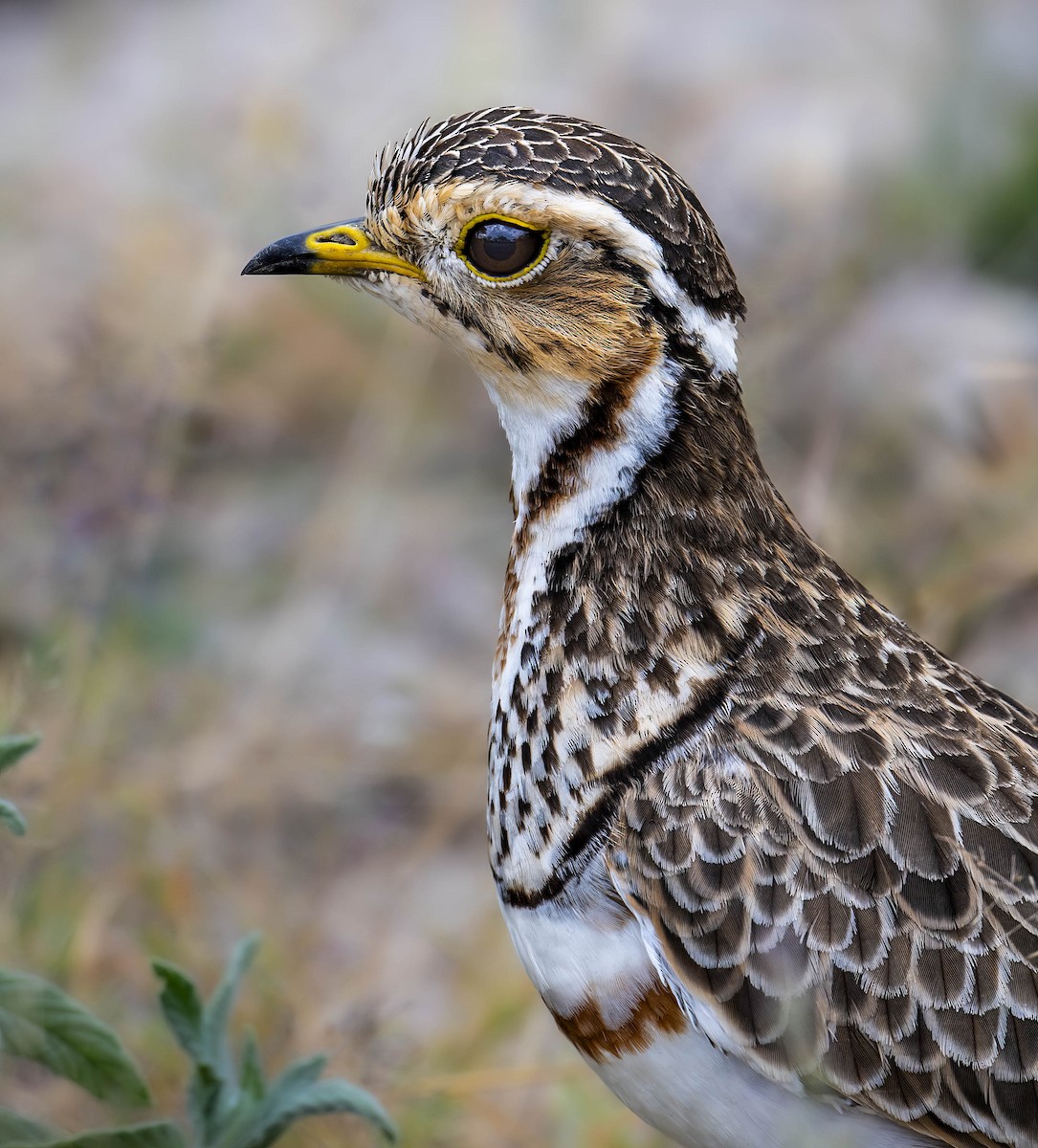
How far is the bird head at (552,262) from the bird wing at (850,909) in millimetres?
666

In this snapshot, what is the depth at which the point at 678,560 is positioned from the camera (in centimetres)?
313

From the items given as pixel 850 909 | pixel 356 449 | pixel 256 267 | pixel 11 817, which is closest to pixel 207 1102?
pixel 11 817

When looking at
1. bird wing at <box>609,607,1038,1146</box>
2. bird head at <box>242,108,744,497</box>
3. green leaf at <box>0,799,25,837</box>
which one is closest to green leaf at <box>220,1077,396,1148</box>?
bird wing at <box>609,607,1038,1146</box>

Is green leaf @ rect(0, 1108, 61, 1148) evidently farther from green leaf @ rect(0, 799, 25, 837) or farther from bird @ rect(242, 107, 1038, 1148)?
bird @ rect(242, 107, 1038, 1148)

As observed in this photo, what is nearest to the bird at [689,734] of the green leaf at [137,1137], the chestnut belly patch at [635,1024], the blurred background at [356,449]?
the chestnut belly patch at [635,1024]

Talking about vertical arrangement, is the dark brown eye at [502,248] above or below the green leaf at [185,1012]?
above

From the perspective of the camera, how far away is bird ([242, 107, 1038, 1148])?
289 centimetres

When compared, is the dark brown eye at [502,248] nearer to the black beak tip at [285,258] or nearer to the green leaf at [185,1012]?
the black beak tip at [285,258]

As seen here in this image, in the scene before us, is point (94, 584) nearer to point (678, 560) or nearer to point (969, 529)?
point (678, 560)

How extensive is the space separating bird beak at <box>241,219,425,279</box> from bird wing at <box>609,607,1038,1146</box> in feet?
3.44

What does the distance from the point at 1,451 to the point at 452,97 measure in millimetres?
2495

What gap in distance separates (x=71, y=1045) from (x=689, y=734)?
1178 millimetres

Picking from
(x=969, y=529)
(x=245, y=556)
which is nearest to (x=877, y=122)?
(x=969, y=529)

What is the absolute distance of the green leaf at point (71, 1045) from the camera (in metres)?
2.85
